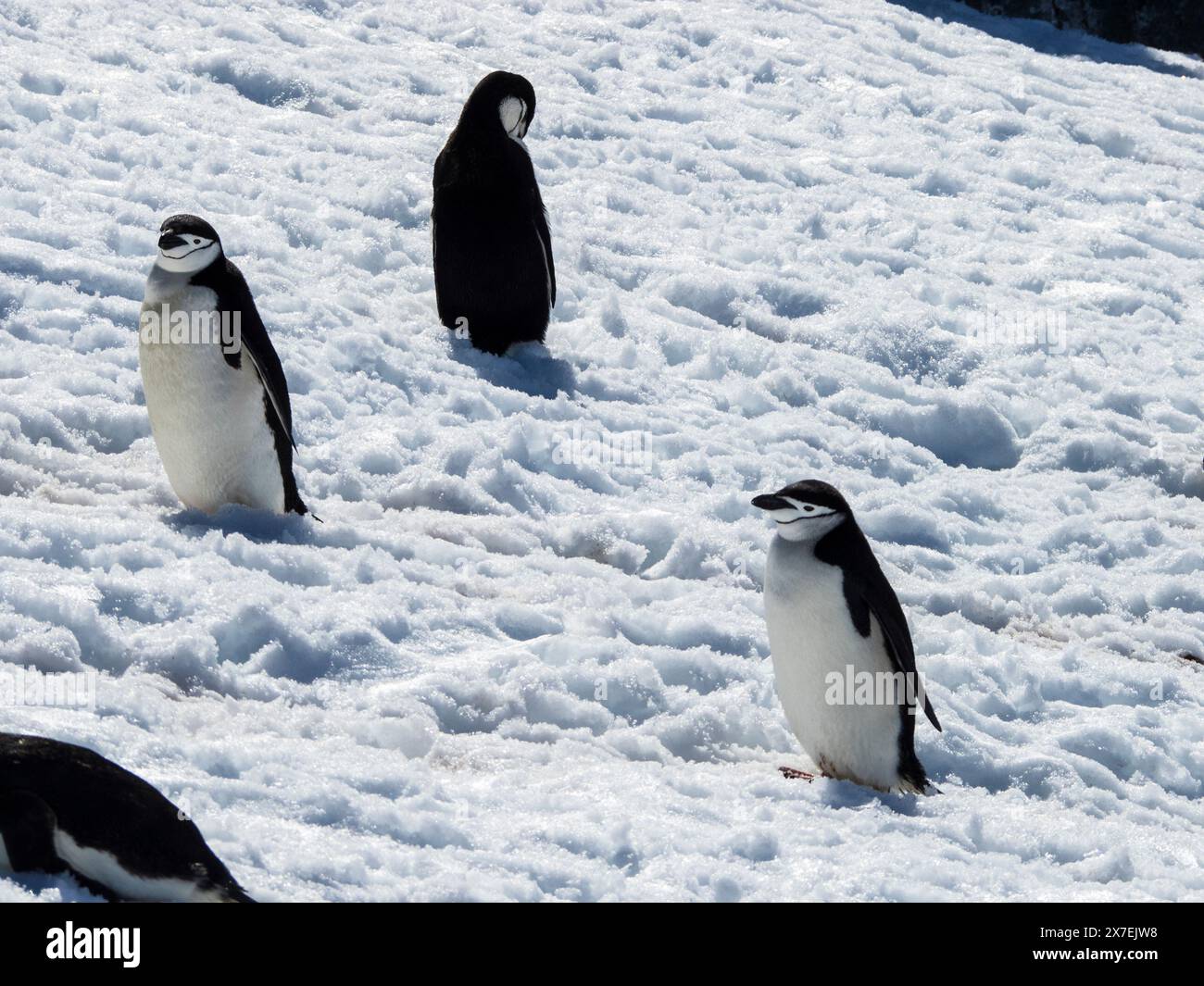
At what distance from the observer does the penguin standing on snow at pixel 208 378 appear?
508cm

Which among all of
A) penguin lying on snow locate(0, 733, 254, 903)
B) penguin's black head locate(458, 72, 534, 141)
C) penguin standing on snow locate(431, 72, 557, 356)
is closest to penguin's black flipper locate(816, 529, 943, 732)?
penguin lying on snow locate(0, 733, 254, 903)

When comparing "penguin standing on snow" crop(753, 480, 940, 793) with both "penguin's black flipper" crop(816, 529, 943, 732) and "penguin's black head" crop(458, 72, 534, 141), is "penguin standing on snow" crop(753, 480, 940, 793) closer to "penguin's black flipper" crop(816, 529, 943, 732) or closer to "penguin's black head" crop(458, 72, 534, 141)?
"penguin's black flipper" crop(816, 529, 943, 732)

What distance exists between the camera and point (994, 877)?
161 inches

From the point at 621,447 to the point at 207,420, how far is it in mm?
2144

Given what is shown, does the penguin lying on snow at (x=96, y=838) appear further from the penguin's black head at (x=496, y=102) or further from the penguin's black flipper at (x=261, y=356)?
the penguin's black head at (x=496, y=102)

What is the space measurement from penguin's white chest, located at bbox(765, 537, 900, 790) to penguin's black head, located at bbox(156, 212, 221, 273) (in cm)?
205

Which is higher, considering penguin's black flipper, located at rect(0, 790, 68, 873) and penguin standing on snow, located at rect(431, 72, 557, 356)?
penguin standing on snow, located at rect(431, 72, 557, 356)

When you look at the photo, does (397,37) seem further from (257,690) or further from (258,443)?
(257,690)

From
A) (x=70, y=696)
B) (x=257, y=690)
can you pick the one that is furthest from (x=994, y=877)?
(x=70, y=696)

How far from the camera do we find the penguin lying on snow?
117 inches

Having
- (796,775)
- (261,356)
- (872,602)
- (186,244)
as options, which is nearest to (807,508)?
(872,602)

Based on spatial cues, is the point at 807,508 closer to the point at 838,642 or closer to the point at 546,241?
the point at 838,642
